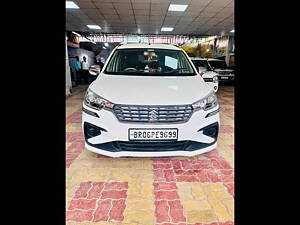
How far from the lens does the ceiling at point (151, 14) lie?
26.3 ft

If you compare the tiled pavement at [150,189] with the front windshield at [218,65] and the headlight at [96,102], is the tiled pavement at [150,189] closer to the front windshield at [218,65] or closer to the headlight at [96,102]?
the headlight at [96,102]

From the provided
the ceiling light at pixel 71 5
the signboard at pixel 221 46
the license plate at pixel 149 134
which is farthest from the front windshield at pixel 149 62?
the signboard at pixel 221 46

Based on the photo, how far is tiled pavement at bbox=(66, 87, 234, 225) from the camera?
1620mm

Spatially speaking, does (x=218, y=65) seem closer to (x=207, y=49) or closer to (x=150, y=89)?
(x=207, y=49)

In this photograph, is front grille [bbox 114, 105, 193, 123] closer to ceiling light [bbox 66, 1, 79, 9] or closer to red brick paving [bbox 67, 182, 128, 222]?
red brick paving [bbox 67, 182, 128, 222]

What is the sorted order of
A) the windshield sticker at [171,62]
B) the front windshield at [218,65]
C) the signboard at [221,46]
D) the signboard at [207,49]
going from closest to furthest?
the windshield sticker at [171,62] < the front windshield at [218,65] < the signboard at [221,46] < the signboard at [207,49]

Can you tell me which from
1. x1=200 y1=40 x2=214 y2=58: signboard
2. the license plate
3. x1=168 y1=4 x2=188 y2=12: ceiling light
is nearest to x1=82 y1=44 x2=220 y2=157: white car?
the license plate

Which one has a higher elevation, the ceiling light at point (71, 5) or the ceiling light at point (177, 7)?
the ceiling light at point (71, 5)

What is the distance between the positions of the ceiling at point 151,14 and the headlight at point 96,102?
657 centimetres
